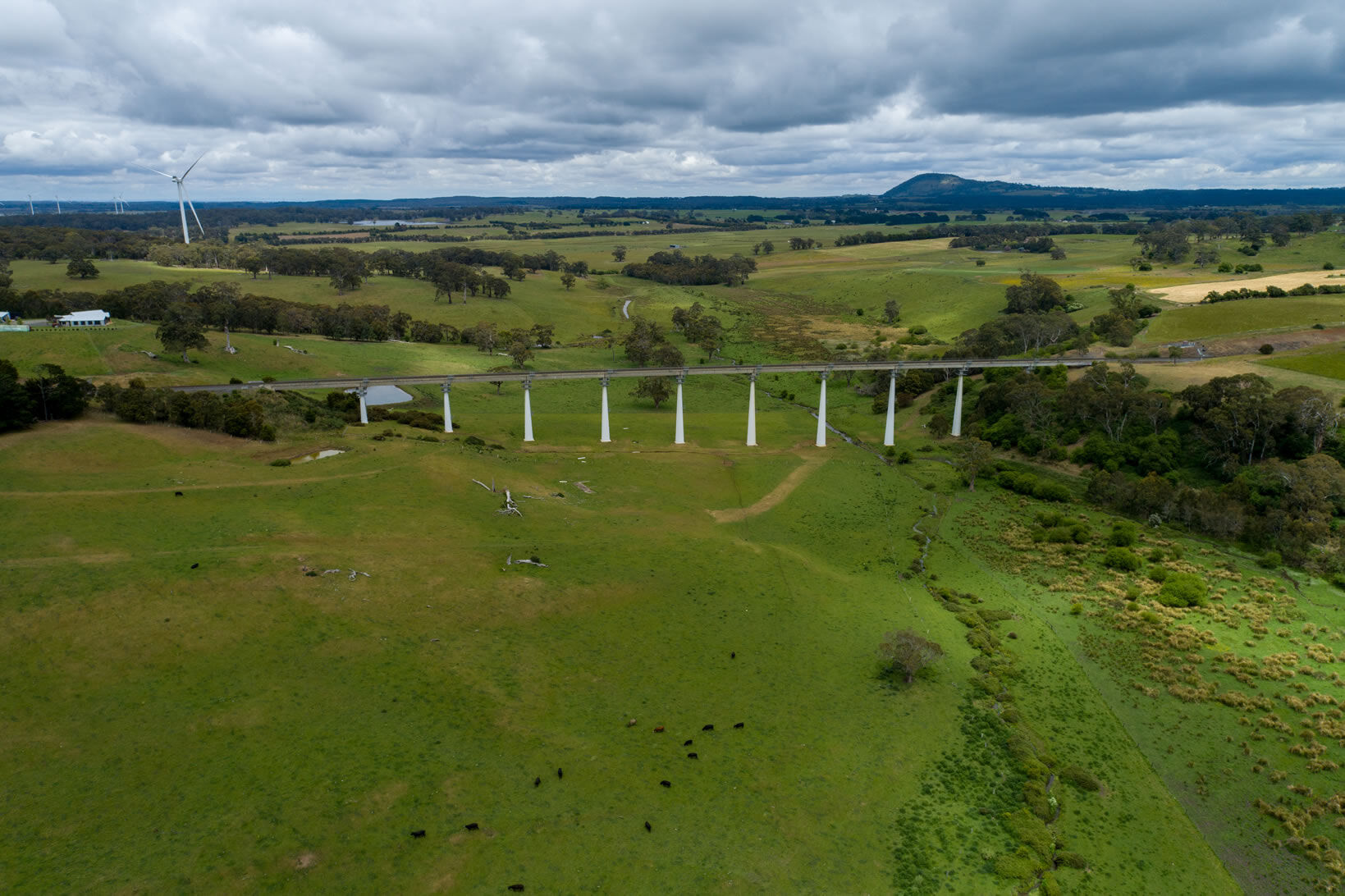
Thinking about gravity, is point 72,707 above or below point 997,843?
above

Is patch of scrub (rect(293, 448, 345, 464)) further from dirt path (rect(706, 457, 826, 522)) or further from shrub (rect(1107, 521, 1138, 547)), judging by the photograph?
shrub (rect(1107, 521, 1138, 547))

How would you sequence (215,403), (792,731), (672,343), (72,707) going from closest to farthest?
(72,707)
(792,731)
(215,403)
(672,343)

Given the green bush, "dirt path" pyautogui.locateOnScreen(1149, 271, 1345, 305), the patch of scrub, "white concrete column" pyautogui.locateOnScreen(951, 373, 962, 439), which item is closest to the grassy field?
the patch of scrub

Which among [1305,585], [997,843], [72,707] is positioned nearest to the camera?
[997,843]

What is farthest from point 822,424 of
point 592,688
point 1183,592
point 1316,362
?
point 592,688

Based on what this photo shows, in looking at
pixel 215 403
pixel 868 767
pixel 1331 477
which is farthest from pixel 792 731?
pixel 215 403

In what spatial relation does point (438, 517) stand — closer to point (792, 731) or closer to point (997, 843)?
point (792, 731)
